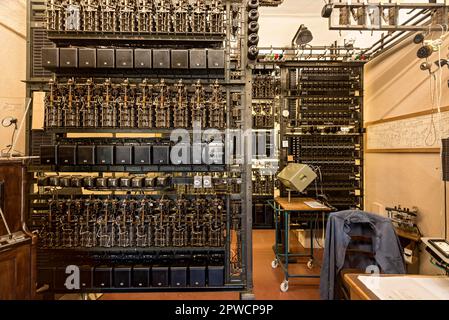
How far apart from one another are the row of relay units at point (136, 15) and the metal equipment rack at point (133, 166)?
1cm

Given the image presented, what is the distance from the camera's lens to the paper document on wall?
1.39 metres

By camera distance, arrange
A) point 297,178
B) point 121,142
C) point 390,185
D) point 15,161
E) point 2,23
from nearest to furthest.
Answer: point 15,161, point 2,23, point 121,142, point 297,178, point 390,185

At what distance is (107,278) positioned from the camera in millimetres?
2877

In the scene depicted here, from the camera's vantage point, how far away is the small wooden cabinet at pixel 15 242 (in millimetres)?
2018

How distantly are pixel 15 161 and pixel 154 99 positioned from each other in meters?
1.33

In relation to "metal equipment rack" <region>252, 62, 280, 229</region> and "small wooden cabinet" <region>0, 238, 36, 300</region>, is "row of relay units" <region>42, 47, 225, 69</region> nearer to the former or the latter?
"small wooden cabinet" <region>0, 238, 36, 300</region>

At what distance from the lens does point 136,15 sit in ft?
9.61

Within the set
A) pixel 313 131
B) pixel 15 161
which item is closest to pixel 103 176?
pixel 15 161

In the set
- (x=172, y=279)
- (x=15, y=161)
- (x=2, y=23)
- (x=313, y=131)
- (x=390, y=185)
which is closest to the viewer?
(x=15, y=161)

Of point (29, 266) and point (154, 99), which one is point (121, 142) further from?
point (29, 266)

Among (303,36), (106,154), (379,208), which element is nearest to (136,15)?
(106,154)

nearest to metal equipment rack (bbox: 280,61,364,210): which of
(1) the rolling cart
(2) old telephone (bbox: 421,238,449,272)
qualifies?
Result: (1) the rolling cart

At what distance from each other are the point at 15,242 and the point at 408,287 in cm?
253

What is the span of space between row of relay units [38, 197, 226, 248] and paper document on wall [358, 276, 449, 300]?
5.50 feet
